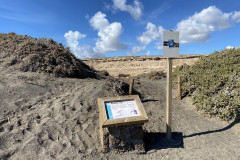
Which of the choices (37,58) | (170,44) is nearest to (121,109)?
(170,44)

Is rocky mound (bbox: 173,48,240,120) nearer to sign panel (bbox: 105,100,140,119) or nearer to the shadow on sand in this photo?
the shadow on sand

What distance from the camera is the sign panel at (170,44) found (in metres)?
4.19

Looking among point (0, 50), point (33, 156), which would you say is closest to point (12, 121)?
point (33, 156)

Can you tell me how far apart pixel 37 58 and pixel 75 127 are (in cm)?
502

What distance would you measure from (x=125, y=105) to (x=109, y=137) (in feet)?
2.50

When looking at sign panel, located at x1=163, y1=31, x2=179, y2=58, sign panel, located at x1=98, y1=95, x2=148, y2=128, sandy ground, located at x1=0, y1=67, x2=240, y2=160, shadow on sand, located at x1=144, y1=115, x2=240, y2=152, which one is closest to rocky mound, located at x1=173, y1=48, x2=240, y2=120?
sandy ground, located at x1=0, y1=67, x2=240, y2=160

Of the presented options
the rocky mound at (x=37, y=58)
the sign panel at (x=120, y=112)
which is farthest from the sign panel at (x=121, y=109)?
the rocky mound at (x=37, y=58)

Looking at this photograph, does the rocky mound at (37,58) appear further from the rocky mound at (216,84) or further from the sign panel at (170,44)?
the sign panel at (170,44)

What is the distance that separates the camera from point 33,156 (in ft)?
12.1

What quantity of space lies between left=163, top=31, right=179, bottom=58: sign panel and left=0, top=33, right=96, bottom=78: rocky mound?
5085 millimetres

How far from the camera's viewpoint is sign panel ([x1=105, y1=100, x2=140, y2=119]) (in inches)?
151

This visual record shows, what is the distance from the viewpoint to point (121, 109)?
397 cm

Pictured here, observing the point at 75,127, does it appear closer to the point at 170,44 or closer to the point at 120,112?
the point at 120,112

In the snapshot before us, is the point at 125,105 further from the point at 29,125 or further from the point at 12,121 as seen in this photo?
the point at 12,121
